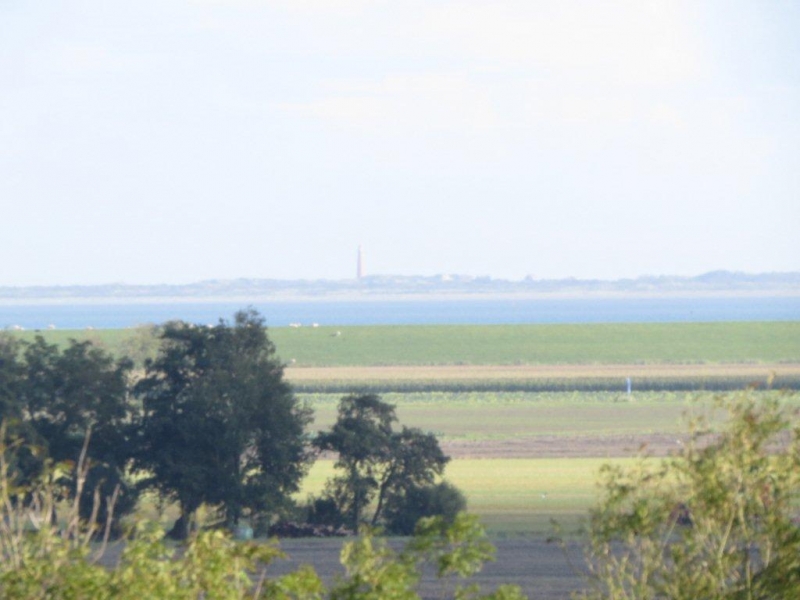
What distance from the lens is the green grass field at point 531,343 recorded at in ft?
335

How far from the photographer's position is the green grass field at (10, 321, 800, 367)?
102000 millimetres

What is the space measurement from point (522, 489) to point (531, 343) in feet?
271

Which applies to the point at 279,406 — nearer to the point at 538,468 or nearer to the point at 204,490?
the point at 204,490

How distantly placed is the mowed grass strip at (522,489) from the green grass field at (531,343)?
156ft

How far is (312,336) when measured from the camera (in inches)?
5084

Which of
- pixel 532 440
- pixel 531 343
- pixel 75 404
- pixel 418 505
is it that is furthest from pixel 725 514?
pixel 531 343

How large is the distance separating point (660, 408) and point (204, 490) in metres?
34.3

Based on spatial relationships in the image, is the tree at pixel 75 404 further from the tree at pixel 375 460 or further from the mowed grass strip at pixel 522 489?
the mowed grass strip at pixel 522 489

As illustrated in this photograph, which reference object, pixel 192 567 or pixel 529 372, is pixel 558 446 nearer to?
pixel 192 567

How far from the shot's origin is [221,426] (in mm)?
29250

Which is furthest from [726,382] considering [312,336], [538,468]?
[312,336]

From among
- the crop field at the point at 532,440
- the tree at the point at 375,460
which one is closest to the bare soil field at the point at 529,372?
the crop field at the point at 532,440

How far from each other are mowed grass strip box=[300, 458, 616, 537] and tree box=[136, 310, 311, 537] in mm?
3954

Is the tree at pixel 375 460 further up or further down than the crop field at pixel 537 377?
further up
